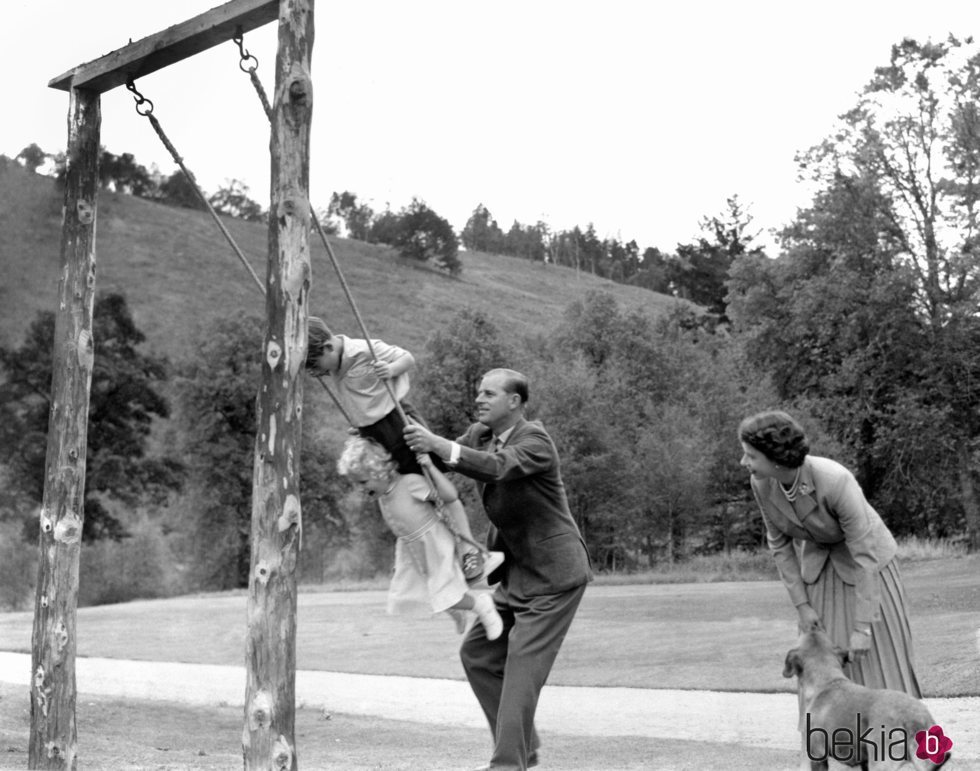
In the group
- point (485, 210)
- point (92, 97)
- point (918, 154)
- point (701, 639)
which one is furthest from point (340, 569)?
point (485, 210)

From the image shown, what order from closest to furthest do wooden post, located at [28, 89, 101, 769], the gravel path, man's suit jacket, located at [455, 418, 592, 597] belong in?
man's suit jacket, located at [455, 418, 592, 597], wooden post, located at [28, 89, 101, 769], the gravel path

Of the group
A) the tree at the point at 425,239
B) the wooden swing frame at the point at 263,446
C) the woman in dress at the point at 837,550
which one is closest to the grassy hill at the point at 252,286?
the tree at the point at 425,239

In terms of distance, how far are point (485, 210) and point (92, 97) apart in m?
145

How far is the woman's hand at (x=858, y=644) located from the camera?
607cm

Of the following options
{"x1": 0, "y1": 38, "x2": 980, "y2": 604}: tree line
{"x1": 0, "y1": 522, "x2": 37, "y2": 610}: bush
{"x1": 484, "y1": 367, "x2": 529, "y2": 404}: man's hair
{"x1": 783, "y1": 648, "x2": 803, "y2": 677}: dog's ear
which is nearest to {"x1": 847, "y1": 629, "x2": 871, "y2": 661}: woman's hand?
{"x1": 783, "y1": 648, "x2": 803, "y2": 677}: dog's ear

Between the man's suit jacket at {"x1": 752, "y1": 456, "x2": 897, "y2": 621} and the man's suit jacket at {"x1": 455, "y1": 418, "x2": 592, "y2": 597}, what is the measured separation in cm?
108

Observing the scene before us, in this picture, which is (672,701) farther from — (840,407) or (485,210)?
(485,210)

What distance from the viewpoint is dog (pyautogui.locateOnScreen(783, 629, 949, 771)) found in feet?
17.7

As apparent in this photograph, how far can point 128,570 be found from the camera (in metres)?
48.7

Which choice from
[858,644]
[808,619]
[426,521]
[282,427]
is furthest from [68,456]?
[858,644]

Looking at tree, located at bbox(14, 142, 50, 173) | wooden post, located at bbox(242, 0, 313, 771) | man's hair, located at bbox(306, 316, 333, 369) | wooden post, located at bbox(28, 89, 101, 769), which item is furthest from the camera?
tree, located at bbox(14, 142, 50, 173)

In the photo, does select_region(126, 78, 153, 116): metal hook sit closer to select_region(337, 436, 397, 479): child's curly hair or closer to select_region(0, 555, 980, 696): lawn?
select_region(337, 436, 397, 479): child's curly hair

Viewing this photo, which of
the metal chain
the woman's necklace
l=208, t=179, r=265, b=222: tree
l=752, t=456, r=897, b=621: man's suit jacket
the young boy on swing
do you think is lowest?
l=752, t=456, r=897, b=621: man's suit jacket

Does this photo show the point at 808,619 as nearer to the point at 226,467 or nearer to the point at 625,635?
the point at 625,635
